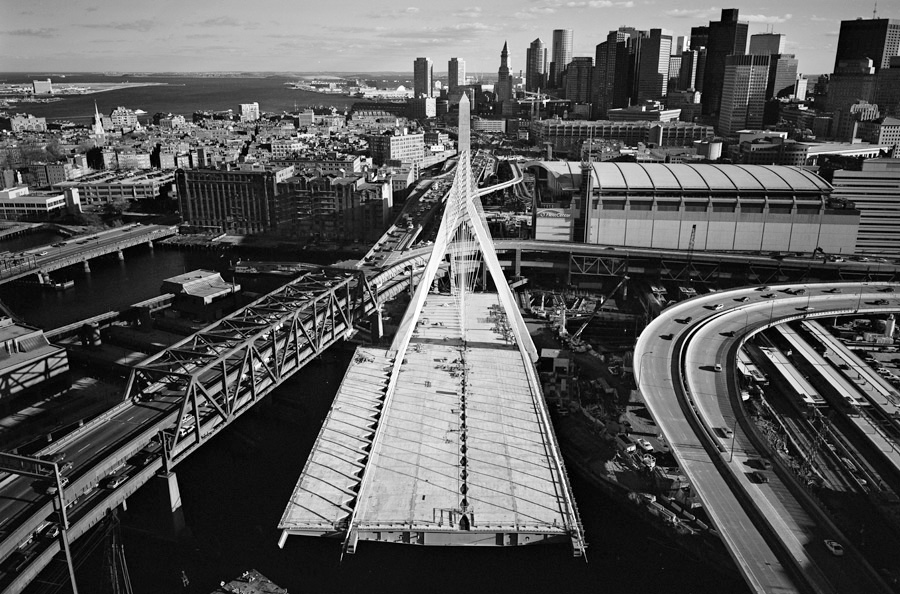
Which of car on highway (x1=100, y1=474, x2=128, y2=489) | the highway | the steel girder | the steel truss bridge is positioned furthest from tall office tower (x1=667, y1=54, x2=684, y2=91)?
car on highway (x1=100, y1=474, x2=128, y2=489)

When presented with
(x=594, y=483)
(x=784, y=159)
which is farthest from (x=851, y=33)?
(x=594, y=483)

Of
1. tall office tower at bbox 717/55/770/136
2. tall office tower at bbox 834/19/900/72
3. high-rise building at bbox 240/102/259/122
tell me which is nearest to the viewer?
tall office tower at bbox 717/55/770/136

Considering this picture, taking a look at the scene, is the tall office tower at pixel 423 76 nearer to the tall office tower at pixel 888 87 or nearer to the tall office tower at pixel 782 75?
the tall office tower at pixel 782 75

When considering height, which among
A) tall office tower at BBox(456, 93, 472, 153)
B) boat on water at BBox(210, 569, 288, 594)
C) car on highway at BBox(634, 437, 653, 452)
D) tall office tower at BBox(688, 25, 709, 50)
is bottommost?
boat on water at BBox(210, 569, 288, 594)

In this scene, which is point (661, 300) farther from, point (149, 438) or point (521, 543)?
point (149, 438)

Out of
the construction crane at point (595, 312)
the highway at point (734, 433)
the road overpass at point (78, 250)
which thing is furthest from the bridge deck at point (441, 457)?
the road overpass at point (78, 250)

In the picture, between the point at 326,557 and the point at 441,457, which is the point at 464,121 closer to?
the point at 441,457

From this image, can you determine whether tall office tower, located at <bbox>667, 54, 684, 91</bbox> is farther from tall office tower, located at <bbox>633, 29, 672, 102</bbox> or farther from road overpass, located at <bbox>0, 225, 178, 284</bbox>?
road overpass, located at <bbox>0, 225, 178, 284</bbox>
